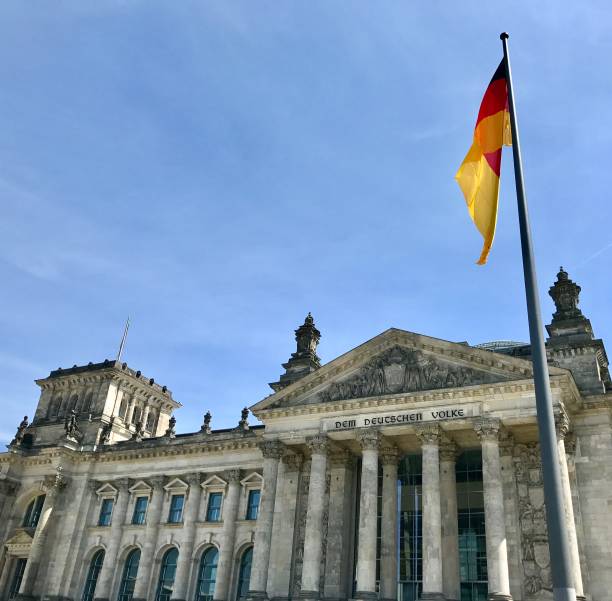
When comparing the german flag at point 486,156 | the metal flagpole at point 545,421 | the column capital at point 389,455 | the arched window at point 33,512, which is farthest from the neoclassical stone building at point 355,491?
the metal flagpole at point 545,421

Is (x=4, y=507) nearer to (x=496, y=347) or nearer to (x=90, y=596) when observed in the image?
(x=90, y=596)

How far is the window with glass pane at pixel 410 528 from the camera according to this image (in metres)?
34.1

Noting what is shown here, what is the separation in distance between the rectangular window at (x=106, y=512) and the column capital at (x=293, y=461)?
17930 mm

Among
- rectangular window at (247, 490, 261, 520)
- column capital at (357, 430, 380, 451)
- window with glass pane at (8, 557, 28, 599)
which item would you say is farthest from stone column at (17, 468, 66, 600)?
column capital at (357, 430, 380, 451)

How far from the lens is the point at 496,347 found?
46.7m

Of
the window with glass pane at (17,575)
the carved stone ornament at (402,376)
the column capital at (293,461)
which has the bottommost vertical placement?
the window with glass pane at (17,575)

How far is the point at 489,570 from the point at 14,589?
3759cm

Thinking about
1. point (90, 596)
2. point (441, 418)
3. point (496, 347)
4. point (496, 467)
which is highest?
point (496, 347)

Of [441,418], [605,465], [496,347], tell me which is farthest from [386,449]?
[496,347]

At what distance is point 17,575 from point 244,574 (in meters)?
20.0

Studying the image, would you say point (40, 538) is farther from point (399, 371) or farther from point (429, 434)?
point (429, 434)

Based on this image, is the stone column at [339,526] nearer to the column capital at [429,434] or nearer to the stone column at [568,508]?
the column capital at [429,434]

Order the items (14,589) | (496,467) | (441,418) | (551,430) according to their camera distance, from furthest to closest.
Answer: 1. (14,589)
2. (441,418)
3. (496,467)
4. (551,430)

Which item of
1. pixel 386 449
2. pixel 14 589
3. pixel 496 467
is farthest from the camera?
pixel 14 589
